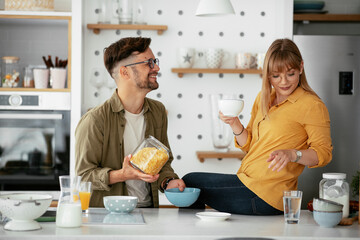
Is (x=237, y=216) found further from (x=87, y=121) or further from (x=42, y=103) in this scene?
(x=42, y=103)

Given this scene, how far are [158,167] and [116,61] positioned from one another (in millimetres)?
787

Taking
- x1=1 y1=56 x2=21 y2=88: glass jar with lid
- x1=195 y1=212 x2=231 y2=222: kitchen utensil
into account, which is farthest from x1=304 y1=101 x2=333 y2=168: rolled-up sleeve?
x1=1 y1=56 x2=21 y2=88: glass jar with lid

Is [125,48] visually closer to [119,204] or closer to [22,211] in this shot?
[119,204]

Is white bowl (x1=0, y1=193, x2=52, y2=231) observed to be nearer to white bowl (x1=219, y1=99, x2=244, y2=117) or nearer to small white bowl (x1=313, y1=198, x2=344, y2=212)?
white bowl (x1=219, y1=99, x2=244, y2=117)

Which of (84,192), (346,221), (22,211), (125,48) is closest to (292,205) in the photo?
(346,221)

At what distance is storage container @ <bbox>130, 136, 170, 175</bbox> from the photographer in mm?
2342

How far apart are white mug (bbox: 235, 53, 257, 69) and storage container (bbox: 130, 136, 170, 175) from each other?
2217 mm

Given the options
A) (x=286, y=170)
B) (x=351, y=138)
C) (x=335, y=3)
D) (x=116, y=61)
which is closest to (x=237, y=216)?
(x=286, y=170)

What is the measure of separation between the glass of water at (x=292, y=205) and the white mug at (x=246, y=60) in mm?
2409

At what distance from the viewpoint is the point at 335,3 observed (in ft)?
16.6

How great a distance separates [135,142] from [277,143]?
77cm

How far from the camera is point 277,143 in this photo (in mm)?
2465

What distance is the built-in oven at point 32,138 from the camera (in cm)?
416

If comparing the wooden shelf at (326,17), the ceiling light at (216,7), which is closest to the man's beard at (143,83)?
the ceiling light at (216,7)
